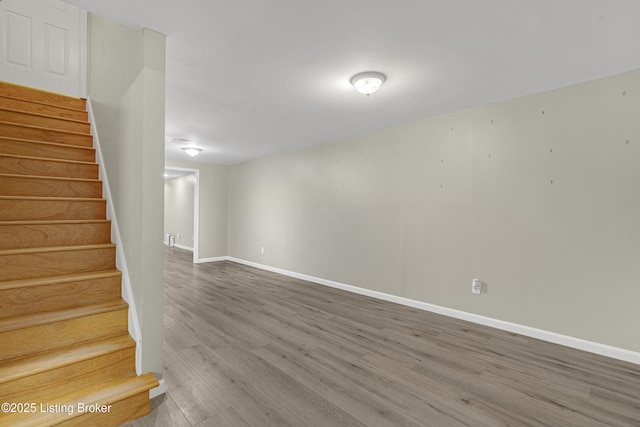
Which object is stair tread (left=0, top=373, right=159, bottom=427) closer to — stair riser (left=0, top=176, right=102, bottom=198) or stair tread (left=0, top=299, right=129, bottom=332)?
stair tread (left=0, top=299, right=129, bottom=332)

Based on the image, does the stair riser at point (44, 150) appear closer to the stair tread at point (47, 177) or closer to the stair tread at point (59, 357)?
the stair tread at point (47, 177)

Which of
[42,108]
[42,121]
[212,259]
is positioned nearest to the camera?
[42,121]

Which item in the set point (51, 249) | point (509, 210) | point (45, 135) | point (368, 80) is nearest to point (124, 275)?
point (51, 249)

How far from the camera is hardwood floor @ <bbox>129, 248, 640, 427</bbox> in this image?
1.70 m

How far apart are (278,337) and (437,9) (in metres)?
2.91

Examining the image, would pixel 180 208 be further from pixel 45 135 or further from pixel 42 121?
pixel 45 135

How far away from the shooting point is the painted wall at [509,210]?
2439 mm

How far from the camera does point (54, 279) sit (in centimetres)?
183

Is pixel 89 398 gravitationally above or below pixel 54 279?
below

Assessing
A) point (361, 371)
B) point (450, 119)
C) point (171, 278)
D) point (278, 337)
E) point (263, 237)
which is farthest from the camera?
point (263, 237)

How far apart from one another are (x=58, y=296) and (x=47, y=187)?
1098mm

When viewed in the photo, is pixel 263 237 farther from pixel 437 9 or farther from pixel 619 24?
pixel 619 24

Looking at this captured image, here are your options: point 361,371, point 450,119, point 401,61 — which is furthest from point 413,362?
point 450,119

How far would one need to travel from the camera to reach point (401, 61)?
2.27 m
